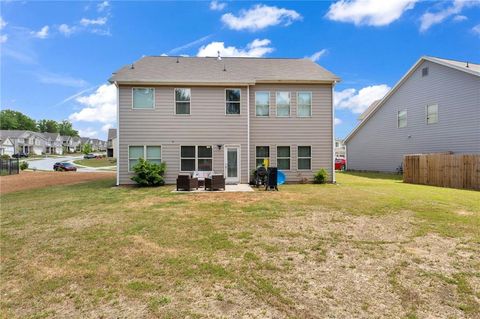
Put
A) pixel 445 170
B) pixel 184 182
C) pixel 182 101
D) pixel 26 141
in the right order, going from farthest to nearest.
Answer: pixel 26 141, pixel 182 101, pixel 445 170, pixel 184 182

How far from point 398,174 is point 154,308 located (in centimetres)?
2215

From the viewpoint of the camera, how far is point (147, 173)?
13.6m

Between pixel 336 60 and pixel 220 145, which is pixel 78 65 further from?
pixel 336 60

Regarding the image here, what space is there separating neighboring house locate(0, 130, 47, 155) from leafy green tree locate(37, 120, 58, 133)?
36.3 meters

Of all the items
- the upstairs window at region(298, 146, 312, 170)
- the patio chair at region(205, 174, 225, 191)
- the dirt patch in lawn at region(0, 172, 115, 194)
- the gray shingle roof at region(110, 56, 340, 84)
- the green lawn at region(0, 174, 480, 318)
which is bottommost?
the green lawn at region(0, 174, 480, 318)

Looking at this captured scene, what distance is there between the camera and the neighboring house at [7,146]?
65.2m

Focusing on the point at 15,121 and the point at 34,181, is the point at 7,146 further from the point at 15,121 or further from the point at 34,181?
the point at 34,181

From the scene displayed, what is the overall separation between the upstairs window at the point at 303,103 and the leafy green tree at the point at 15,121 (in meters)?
113

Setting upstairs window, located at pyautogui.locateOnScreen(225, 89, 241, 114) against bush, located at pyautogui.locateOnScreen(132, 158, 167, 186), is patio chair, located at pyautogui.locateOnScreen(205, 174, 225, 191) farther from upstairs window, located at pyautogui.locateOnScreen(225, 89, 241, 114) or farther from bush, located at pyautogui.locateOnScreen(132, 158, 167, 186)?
upstairs window, located at pyautogui.locateOnScreen(225, 89, 241, 114)

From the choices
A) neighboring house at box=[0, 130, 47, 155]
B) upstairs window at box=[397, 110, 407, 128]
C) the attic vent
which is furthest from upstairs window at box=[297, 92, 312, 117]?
neighboring house at box=[0, 130, 47, 155]

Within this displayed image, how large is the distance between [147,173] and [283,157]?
763 cm

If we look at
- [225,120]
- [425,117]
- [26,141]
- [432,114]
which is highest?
[26,141]

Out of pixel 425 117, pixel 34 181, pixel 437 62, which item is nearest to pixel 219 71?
pixel 437 62

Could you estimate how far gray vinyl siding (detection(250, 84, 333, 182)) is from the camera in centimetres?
1512
